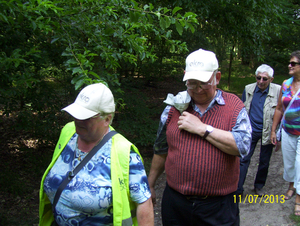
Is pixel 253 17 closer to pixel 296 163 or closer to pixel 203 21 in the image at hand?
pixel 203 21

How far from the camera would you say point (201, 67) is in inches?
80.1

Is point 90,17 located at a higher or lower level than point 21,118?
Result: higher

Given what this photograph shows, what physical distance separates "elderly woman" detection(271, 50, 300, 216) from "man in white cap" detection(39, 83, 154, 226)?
265 centimetres

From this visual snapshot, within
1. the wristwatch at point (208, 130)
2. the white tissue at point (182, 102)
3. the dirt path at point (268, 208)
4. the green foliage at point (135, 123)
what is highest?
the white tissue at point (182, 102)

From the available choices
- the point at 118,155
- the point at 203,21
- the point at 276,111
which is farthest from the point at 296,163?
the point at 203,21

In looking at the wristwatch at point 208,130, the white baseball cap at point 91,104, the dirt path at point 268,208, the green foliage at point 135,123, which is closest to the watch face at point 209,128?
the wristwatch at point 208,130

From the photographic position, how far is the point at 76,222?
5.53ft

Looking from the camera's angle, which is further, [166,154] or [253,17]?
[253,17]

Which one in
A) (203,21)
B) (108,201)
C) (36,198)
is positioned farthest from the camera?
(203,21)

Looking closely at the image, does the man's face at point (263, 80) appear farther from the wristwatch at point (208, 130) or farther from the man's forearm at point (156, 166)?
the wristwatch at point (208, 130)

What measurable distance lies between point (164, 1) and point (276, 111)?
10.2 feet

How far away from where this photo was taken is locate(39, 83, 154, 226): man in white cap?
1638mm

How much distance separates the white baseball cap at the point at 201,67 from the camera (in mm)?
2004
